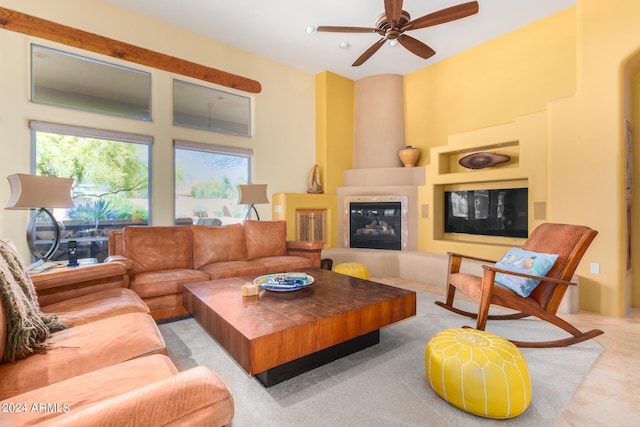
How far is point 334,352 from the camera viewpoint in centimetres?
207

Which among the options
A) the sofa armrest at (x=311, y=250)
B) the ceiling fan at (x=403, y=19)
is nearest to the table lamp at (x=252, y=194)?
the sofa armrest at (x=311, y=250)

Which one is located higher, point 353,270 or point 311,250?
point 311,250

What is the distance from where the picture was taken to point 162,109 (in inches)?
157

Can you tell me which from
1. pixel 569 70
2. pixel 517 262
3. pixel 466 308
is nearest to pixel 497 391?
pixel 517 262

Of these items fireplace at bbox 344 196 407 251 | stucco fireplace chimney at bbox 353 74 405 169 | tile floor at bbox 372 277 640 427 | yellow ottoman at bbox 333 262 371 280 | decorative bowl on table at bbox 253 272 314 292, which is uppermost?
stucco fireplace chimney at bbox 353 74 405 169

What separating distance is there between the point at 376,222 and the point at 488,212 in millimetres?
1737

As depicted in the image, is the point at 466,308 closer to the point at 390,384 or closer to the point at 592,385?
the point at 592,385

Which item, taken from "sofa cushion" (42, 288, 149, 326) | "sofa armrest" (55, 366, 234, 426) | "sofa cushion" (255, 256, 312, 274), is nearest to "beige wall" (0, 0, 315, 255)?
"sofa cushion" (255, 256, 312, 274)

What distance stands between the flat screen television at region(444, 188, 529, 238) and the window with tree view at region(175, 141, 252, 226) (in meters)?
3.38

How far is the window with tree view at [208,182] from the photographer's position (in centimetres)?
420

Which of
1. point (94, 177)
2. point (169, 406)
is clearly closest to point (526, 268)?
point (169, 406)

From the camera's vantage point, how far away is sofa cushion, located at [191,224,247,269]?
11.4 ft

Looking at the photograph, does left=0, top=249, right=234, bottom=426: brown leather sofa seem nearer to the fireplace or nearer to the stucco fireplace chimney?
the fireplace

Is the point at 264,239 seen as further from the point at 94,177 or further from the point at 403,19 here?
the point at 403,19
